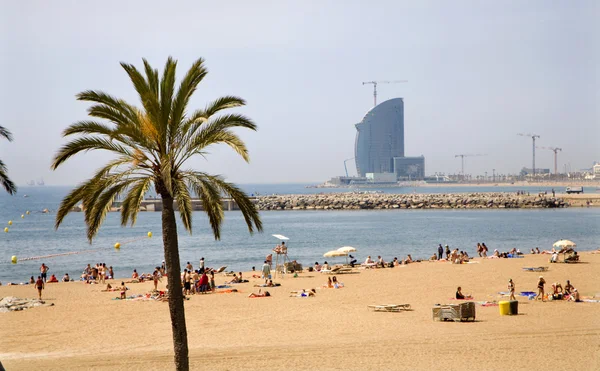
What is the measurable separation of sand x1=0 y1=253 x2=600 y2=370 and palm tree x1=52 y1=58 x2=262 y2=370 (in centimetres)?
411

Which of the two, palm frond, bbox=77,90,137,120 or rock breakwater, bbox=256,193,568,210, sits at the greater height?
palm frond, bbox=77,90,137,120

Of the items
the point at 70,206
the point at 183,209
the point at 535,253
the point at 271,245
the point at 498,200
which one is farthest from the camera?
the point at 498,200

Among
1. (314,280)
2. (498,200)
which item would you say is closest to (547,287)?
(314,280)

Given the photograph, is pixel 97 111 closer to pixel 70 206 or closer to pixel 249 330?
pixel 70 206

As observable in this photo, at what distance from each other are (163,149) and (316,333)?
25.4ft

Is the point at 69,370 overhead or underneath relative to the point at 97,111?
underneath

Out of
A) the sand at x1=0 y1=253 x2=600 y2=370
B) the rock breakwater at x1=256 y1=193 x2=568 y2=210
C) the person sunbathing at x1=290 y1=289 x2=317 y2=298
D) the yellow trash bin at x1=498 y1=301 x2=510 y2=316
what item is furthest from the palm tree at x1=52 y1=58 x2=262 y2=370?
the rock breakwater at x1=256 y1=193 x2=568 y2=210

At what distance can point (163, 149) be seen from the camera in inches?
384

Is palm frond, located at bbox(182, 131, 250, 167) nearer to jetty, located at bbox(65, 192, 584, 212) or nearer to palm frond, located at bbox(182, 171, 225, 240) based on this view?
palm frond, located at bbox(182, 171, 225, 240)

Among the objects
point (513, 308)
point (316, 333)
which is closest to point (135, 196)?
point (316, 333)

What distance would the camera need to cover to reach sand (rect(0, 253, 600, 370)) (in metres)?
13.2

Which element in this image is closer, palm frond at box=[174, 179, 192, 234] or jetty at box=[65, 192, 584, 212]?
palm frond at box=[174, 179, 192, 234]

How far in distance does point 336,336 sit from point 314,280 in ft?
38.2

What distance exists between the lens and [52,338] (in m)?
16.1
